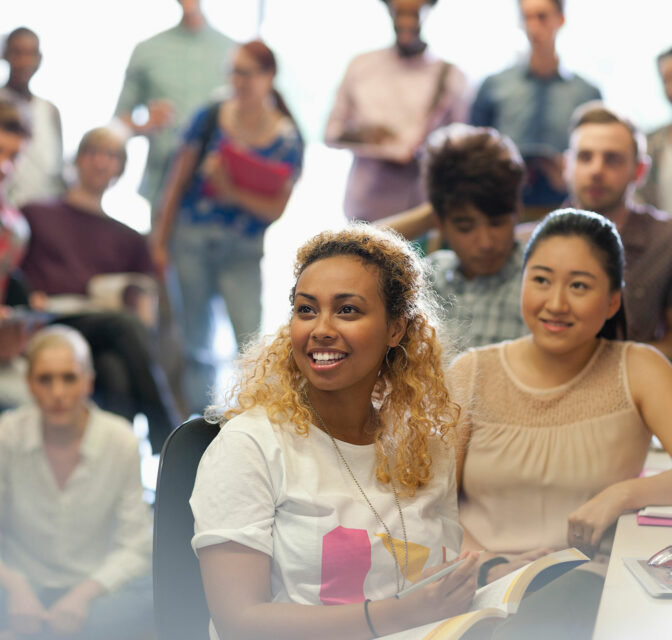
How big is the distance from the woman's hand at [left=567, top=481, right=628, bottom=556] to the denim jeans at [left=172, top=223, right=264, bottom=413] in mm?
2382

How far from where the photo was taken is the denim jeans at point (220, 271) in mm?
3775

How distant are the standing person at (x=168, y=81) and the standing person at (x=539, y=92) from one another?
1490mm

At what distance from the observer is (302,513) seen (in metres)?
1.26

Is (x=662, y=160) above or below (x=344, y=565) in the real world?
above

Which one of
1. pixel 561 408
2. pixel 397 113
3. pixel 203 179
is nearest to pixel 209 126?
pixel 203 179

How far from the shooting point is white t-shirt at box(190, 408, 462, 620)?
1206 mm

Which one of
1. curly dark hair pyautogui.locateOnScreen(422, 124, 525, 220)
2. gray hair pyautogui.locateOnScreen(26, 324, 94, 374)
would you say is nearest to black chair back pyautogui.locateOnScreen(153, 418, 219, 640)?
curly dark hair pyautogui.locateOnScreen(422, 124, 525, 220)

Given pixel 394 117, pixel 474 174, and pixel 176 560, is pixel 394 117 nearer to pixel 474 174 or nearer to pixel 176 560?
pixel 474 174

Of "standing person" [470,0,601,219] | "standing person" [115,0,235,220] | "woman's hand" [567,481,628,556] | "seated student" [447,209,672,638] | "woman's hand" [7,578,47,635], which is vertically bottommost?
"woman's hand" [7,578,47,635]

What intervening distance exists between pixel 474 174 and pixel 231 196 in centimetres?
172

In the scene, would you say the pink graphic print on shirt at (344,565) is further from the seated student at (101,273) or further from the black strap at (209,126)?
the black strap at (209,126)

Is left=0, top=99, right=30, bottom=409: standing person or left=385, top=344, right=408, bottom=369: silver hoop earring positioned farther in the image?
left=0, top=99, right=30, bottom=409: standing person

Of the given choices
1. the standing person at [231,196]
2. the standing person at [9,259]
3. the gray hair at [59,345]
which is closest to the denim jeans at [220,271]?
the standing person at [231,196]

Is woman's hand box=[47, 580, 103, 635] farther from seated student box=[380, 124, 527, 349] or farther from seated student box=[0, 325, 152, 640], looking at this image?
seated student box=[380, 124, 527, 349]
